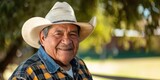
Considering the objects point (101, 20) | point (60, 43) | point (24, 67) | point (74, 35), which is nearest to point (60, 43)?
point (60, 43)

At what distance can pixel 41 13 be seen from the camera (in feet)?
10.7

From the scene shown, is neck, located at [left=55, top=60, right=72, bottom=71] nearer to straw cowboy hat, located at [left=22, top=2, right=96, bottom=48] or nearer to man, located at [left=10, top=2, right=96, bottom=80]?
man, located at [left=10, top=2, right=96, bottom=80]

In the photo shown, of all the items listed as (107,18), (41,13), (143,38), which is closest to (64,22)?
(41,13)

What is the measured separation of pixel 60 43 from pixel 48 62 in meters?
0.13

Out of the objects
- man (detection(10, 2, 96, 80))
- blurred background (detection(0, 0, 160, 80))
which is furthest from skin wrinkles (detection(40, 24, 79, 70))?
blurred background (detection(0, 0, 160, 80))

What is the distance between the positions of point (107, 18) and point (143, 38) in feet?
2.07

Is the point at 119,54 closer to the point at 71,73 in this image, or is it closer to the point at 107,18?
the point at 107,18

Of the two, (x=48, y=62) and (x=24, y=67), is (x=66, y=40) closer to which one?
(x=48, y=62)

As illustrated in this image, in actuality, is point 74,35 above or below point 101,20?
above

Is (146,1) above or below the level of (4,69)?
above

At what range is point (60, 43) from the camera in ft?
7.55

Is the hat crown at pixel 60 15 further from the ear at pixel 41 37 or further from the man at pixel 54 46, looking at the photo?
the ear at pixel 41 37

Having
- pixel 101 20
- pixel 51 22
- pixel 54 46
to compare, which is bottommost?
pixel 101 20

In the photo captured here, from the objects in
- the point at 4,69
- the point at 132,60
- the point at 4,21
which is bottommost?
the point at 132,60
